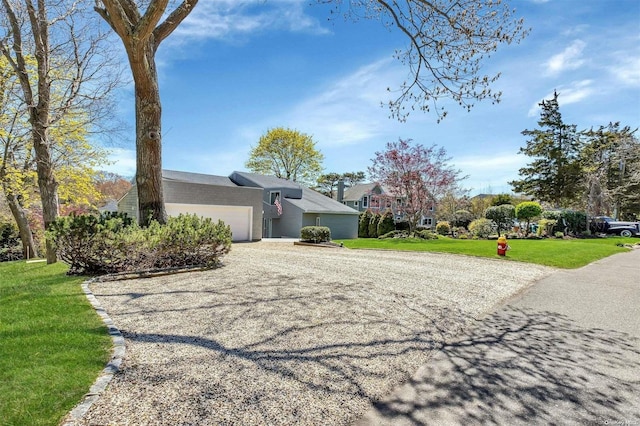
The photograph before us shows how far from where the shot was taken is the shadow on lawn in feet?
8.19

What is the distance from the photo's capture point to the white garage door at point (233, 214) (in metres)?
18.0

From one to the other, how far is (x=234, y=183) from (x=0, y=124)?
14347 millimetres

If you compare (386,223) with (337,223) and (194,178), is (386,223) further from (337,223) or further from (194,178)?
(194,178)

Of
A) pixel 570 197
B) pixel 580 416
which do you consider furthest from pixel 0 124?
pixel 570 197

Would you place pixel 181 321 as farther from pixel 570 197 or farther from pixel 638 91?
pixel 570 197

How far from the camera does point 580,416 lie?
2504 millimetres

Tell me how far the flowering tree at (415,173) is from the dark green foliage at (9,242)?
21.4 metres

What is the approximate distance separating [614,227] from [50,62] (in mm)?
31323

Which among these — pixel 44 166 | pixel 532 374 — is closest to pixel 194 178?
pixel 44 166

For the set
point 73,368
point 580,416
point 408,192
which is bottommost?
point 580,416

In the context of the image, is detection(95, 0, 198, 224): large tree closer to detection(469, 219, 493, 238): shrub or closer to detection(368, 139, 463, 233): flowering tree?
detection(368, 139, 463, 233): flowering tree

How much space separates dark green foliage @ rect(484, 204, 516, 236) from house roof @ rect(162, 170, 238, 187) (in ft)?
57.4

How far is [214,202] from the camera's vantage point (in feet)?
60.7

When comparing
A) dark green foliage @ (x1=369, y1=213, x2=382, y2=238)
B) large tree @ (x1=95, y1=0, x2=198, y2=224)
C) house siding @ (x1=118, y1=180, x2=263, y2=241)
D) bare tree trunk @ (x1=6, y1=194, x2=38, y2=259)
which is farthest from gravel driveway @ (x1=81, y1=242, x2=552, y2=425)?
dark green foliage @ (x1=369, y1=213, x2=382, y2=238)
